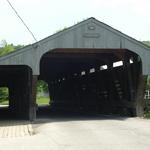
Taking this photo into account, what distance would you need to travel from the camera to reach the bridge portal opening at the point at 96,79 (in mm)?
24844

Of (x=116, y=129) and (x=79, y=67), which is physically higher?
(x=79, y=67)

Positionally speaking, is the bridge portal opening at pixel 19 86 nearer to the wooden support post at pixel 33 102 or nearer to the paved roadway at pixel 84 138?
the wooden support post at pixel 33 102

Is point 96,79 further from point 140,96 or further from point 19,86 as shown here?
point 140,96

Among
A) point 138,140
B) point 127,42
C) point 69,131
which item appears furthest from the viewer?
point 127,42

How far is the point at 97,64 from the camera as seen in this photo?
101 feet

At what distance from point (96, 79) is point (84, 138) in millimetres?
15830

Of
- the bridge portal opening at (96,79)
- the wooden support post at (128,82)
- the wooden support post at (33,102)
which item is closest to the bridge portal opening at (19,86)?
the wooden support post at (33,102)

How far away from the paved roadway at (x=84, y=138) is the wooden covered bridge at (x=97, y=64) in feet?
14.1

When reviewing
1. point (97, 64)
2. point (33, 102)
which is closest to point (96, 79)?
point (97, 64)

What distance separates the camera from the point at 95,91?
102 ft

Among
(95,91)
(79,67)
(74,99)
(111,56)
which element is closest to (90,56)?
(111,56)

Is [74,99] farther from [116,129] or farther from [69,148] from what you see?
[69,148]

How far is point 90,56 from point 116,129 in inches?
437

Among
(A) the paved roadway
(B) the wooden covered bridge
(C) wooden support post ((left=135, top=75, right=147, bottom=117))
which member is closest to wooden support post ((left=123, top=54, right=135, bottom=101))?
(B) the wooden covered bridge
